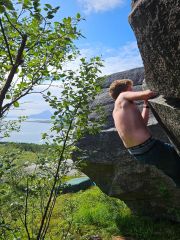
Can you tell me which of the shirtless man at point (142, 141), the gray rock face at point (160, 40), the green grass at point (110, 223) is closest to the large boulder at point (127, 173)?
the green grass at point (110, 223)

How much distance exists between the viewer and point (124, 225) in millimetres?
11859

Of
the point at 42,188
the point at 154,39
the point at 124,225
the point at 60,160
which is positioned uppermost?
the point at 154,39

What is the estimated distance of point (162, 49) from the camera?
12.1 feet

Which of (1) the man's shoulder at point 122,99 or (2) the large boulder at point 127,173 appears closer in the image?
(1) the man's shoulder at point 122,99

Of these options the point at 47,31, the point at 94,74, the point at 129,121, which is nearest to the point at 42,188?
the point at 94,74

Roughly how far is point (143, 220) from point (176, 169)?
706 cm

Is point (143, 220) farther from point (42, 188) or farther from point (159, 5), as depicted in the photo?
point (159, 5)

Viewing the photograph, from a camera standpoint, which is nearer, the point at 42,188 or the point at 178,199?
the point at 42,188

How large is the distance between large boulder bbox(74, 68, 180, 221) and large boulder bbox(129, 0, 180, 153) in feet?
21.4

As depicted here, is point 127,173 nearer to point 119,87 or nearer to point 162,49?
point 119,87

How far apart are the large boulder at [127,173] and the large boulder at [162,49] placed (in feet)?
21.4

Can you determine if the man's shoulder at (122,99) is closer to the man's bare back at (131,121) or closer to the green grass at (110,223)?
the man's bare back at (131,121)

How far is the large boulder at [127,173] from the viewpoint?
436 inches

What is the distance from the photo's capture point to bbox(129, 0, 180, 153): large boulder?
11.1 ft
